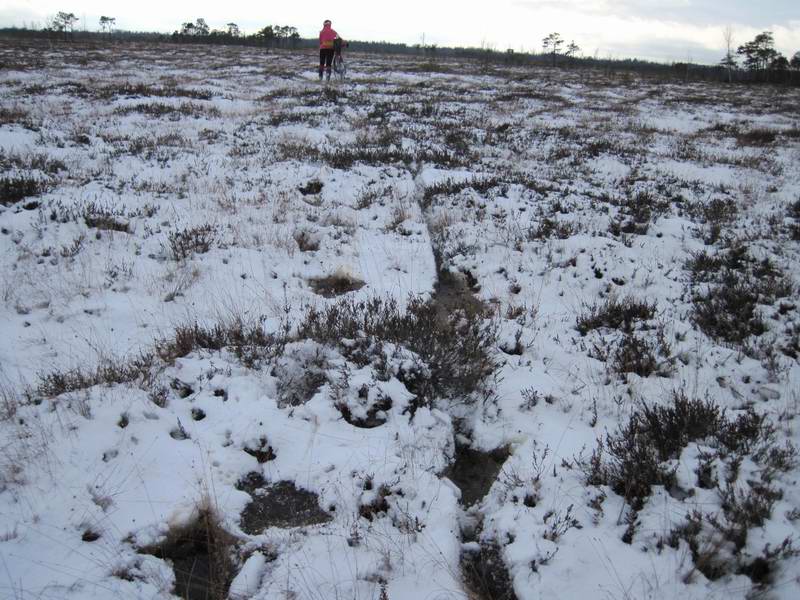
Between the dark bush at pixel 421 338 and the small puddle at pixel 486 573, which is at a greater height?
the dark bush at pixel 421 338

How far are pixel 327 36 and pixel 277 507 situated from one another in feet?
77.6

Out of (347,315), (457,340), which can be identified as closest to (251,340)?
(347,315)

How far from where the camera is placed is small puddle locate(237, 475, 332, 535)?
107 inches

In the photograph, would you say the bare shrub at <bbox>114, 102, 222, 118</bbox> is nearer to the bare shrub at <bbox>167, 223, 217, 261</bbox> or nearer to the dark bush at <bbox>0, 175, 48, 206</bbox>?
the dark bush at <bbox>0, 175, 48, 206</bbox>

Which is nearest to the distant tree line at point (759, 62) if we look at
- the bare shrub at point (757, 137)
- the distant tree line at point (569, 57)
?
the distant tree line at point (569, 57)

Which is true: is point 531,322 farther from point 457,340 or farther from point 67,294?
point 67,294

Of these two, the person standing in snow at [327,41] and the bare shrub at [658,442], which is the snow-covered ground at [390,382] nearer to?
the bare shrub at [658,442]

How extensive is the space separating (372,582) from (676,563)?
1.57m

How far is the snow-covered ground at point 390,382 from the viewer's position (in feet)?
7.97

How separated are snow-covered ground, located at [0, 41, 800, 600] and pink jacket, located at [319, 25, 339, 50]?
50.1 ft

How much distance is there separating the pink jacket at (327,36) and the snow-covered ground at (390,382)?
50.1 ft

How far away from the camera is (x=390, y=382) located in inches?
144

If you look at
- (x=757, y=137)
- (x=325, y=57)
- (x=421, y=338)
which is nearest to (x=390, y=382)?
(x=421, y=338)

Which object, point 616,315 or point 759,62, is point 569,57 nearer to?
point 759,62
